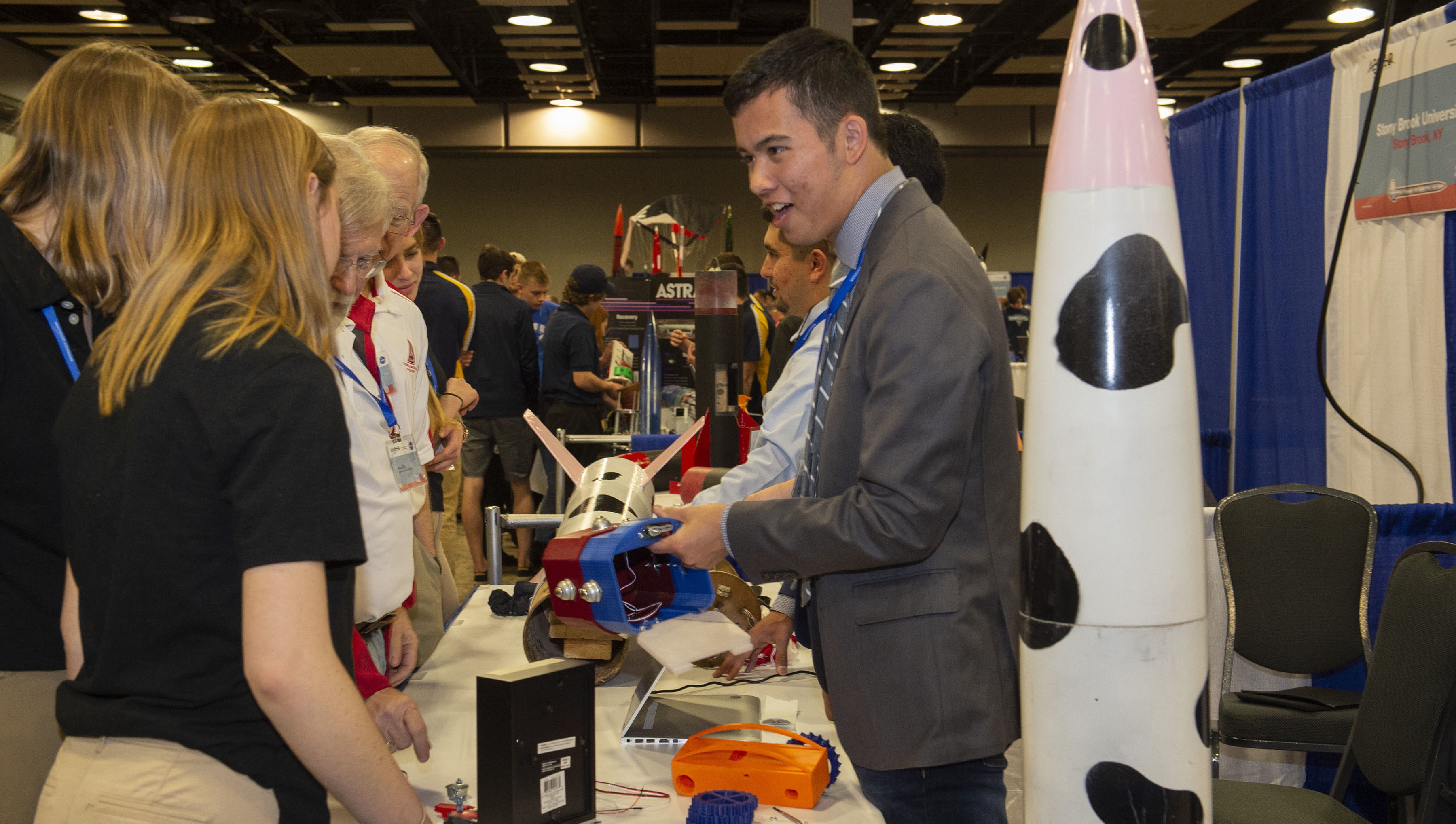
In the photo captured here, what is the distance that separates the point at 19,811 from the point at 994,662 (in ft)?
3.96

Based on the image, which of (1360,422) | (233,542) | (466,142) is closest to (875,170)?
(233,542)

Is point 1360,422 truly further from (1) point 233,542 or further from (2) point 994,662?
(1) point 233,542

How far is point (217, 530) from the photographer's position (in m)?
0.94

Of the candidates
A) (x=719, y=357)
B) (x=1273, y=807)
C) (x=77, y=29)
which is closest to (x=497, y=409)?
(x=719, y=357)

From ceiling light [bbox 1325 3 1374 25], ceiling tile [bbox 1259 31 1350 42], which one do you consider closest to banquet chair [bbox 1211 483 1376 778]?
ceiling light [bbox 1325 3 1374 25]

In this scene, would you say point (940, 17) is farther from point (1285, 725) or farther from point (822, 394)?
point (822, 394)

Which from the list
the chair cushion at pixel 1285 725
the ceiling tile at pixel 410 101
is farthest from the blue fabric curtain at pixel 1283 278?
the ceiling tile at pixel 410 101

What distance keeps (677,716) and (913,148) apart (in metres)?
1.14

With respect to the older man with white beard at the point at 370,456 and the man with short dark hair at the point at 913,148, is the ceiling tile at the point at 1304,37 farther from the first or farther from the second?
the older man with white beard at the point at 370,456

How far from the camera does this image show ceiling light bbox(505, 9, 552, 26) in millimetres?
8531

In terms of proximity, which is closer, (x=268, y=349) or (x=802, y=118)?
(x=268, y=349)

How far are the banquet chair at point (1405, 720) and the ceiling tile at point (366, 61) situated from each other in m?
9.45

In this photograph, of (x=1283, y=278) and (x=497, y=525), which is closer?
(x=497, y=525)

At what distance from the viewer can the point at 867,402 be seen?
1.28 m
